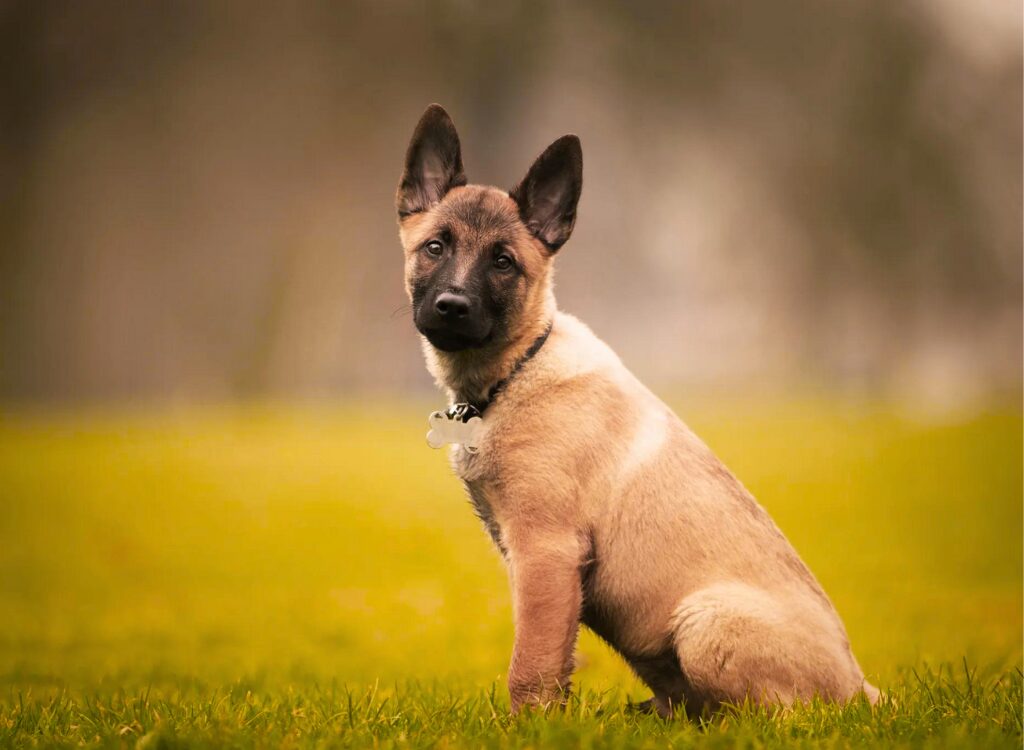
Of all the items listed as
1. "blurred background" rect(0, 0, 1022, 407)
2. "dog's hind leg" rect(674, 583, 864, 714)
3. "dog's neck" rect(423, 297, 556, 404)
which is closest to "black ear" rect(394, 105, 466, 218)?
"dog's neck" rect(423, 297, 556, 404)

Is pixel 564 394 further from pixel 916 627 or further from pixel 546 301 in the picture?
pixel 916 627

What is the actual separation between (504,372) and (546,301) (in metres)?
0.41

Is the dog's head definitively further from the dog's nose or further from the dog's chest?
the dog's chest

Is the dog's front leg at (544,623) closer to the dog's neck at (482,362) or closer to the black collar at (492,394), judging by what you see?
the black collar at (492,394)

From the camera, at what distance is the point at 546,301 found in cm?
429

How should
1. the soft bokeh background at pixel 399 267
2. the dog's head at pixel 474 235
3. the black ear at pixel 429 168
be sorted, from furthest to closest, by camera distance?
the soft bokeh background at pixel 399 267 < the black ear at pixel 429 168 < the dog's head at pixel 474 235

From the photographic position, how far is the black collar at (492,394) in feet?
13.4

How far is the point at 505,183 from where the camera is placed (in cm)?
1639

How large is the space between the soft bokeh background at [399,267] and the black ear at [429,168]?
4.94 metres

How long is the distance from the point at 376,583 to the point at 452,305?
5.45m

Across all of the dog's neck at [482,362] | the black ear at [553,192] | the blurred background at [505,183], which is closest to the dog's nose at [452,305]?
the dog's neck at [482,362]

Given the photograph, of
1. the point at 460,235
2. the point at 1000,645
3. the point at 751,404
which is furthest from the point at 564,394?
the point at 751,404

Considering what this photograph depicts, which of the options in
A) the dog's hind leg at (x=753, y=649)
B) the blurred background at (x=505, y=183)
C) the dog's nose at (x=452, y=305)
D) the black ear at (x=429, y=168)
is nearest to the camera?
the dog's hind leg at (x=753, y=649)

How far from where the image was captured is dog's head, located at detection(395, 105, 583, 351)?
3.95 meters
